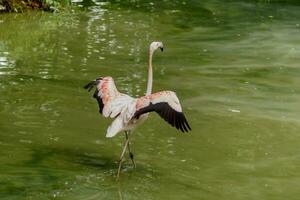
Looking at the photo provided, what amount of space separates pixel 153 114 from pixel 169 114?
109 inches

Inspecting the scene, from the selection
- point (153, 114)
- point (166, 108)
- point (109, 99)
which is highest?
point (166, 108)

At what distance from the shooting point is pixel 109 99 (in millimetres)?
5957

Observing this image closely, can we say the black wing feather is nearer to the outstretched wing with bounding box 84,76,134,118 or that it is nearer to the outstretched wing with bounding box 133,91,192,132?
the outstretched wing with bounding box 133,91,192,132

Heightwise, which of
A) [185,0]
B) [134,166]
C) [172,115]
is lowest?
[185,0]

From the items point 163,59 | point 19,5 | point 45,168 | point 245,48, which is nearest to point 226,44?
point 245,48

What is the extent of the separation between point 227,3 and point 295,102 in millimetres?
9749

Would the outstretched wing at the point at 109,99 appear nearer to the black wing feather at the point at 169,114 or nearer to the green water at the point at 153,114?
the black wing feather at the point at 169,114

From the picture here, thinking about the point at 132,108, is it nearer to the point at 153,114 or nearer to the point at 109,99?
the point at 109,99

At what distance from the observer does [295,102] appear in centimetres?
908

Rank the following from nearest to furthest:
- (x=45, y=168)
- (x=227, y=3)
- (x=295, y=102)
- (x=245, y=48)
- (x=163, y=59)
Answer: (x=45, y=168), (x=295, y=102), (x=163, y=59), (x=245, y=48), (x=227, y=3)

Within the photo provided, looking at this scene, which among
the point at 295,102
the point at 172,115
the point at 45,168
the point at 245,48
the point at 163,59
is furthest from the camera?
the point at 245,48

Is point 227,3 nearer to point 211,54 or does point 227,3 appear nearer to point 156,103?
point 211,54

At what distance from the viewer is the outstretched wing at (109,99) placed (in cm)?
582

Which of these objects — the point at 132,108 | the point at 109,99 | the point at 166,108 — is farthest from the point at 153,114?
the point at 166,108
